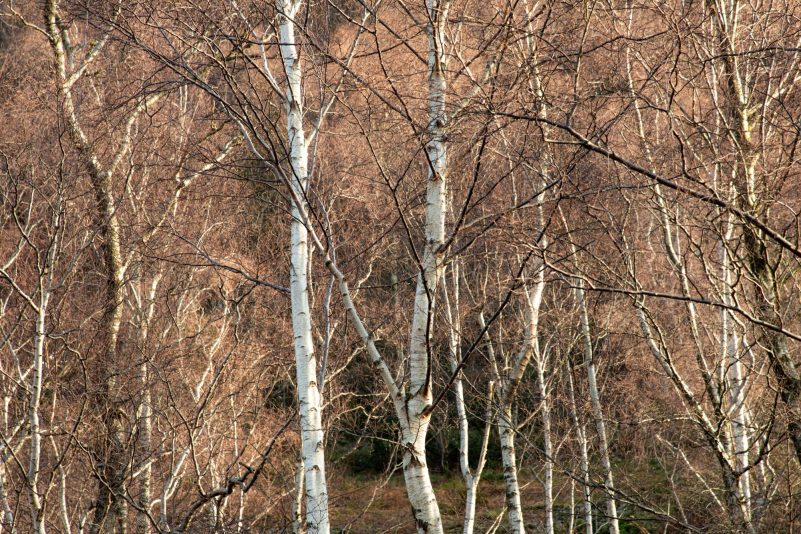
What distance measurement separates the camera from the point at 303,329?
4816 millimetres

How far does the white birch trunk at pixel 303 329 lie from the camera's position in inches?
181

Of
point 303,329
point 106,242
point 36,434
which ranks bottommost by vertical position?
point 36,434

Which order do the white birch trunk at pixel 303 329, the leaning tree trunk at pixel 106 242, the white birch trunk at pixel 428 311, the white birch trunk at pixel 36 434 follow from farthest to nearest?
the leaning tree trunk at pixel 106 242 < the white birch trunk at pixel 36 434 < the white birch trunk at pixel 303 329 < the white birch trunk at pixel 428 311

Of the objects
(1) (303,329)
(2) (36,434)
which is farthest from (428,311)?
(2) (36,434)

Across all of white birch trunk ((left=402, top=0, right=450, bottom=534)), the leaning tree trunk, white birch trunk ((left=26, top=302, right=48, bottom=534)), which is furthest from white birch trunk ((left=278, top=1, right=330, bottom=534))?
the leaning tree trunk

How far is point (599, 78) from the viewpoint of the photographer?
16.0 feet

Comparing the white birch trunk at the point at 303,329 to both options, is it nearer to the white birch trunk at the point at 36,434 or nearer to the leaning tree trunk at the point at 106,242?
the white birch trunk at the point at 36,434

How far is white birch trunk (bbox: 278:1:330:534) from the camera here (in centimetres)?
460

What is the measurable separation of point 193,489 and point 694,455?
321 inches

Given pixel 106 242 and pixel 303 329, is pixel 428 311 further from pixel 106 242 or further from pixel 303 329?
pixel 106 242

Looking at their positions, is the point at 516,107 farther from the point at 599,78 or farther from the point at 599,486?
the point at 599,486

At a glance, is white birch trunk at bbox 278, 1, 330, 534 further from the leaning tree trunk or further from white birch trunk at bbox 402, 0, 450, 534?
the leaning tree trunk

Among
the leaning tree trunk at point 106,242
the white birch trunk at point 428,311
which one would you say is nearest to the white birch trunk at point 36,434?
the leaning tree trunk at point 106,242

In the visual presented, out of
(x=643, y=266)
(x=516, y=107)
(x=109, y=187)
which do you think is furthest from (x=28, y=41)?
(x=516, y=107)
